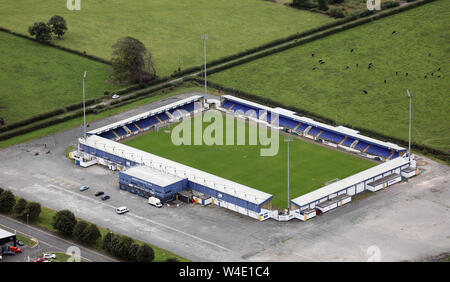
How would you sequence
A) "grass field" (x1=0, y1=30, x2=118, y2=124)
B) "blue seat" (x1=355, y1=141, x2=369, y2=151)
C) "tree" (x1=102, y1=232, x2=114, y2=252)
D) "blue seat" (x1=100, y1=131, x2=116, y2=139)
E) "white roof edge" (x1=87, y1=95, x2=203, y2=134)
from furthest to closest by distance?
"grass field" (x1=0, y1=30, x2=118, y2=124) < "blue seat" (x1=100, y1=131, x2=116, y2=139) < "white roof edge" (x1=87, y1=95, x2=203, y2=134) < "blue seat" (x1=355, y1=141, x2=369, y2=151) < "tree" (x1=102, y1=232, x2=114, y2=252)

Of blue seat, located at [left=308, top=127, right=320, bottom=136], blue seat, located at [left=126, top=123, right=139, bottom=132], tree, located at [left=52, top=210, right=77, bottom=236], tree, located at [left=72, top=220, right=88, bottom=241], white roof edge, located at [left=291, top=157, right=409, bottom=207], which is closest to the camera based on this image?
tree, located at [left=72, top=220, right=88, bottom=241]

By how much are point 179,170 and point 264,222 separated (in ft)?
66.4

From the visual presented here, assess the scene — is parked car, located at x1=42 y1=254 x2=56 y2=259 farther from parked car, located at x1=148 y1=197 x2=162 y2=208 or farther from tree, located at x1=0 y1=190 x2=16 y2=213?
parked car, located at x1=148 y1=197 x2=162 y2=208

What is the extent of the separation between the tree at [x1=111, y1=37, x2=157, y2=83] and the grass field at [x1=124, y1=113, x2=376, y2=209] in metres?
27.5

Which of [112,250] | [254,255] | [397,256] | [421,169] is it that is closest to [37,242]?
[112,250]

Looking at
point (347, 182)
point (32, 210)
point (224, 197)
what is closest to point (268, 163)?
point (347, 182)

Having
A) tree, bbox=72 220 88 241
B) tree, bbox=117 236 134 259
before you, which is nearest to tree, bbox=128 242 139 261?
tree, bbox=117 236 134 259

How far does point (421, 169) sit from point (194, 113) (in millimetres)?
50951

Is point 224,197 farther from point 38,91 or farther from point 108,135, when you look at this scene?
point 38,91

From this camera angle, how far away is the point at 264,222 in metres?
138

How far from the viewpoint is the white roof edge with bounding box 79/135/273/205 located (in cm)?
14138

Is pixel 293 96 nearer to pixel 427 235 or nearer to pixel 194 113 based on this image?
pixel 194 113

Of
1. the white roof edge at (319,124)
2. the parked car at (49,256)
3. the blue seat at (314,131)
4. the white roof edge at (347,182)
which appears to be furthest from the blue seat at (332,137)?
the parked car at (49,256)

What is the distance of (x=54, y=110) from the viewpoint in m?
182
